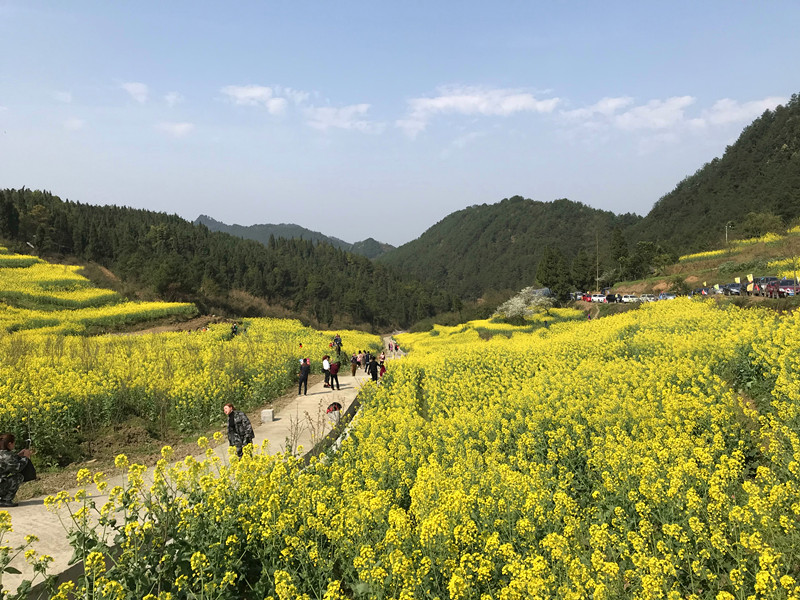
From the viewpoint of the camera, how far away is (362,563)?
12.4ft

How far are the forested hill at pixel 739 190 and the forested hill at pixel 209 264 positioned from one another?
207 feet

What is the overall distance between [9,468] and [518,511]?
753 centimetres

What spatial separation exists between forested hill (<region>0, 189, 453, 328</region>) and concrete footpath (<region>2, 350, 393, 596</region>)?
40.9 m

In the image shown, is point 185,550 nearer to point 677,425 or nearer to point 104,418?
point 677,425

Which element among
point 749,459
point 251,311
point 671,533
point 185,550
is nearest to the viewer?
point 671,533

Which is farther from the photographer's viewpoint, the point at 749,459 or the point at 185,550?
the point at 749,459

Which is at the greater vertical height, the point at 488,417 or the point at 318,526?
the point at 318,526

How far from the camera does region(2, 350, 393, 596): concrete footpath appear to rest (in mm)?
5320

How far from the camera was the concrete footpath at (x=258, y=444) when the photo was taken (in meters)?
5.32

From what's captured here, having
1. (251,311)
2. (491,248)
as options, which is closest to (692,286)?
(251,311)

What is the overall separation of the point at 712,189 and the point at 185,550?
386 ft

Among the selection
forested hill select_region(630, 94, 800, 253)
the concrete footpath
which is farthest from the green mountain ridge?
the concrete footpath

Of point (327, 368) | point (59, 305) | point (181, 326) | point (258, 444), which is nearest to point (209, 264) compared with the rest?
point (59, 305)

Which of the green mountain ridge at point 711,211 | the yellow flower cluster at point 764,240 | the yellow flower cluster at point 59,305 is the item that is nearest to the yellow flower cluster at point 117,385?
the yellow flower cluster at point 59,305
